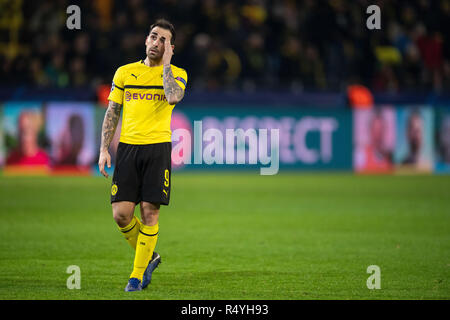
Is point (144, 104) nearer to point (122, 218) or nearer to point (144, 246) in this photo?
point (122, 218)

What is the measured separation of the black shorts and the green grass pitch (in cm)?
80

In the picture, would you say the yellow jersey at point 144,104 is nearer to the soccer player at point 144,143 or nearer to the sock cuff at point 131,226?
the soccer player at point 144,143

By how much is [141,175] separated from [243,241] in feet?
11.3

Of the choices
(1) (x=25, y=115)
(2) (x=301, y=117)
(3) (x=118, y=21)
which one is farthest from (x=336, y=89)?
(1) (x=25, y=115)

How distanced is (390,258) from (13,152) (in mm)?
12069

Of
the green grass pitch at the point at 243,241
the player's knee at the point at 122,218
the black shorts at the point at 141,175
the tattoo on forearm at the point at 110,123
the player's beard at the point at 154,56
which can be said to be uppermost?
the player's beard at the point at 154,56

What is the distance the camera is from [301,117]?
19.7 meters

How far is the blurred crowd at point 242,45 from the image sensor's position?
1980 cm

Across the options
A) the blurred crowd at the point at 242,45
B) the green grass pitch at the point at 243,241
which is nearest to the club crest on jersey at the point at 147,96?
the green grass pitch at the point at 243,241

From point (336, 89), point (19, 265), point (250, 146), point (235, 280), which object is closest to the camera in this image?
point (235, 280)

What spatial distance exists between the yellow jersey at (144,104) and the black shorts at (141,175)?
3.4 inches

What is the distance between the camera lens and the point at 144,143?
23.2ft

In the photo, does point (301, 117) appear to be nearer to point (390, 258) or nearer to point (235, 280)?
point (390, 258)

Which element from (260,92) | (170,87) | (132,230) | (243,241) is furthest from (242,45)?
(170,87)
